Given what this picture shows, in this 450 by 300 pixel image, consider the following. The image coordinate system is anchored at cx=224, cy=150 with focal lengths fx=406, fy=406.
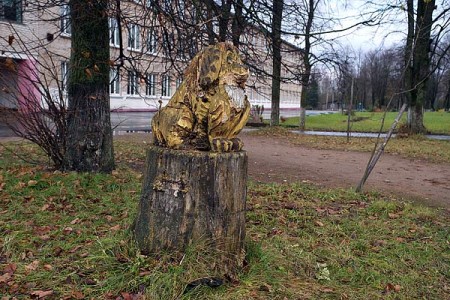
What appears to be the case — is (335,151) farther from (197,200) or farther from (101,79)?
(197,200)

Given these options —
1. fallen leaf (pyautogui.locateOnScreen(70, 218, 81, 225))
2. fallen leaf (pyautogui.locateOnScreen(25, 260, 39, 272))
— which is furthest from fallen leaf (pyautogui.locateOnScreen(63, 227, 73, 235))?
fallen leaf (pyautogui.locateOnScreen(25, 260, 39, 272))

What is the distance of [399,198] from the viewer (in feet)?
22.8

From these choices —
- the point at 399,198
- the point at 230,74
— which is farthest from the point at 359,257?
the point at 399,198

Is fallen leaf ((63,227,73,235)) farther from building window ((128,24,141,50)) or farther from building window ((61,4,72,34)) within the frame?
building window ((61,4,72,34))

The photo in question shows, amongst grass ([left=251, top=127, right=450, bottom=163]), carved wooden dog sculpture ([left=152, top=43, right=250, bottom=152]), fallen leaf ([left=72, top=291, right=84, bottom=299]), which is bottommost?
fallen leaf ([left=72, top=291, right=84, bottom=299])

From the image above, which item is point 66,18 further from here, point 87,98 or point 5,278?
point 5,278

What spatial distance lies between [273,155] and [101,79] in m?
6.88

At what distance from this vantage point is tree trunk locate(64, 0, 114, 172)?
6.68 meters

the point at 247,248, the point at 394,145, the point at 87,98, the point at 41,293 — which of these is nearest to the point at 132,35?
the point at 87,98

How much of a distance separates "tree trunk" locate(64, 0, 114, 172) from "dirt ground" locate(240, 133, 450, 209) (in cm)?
326

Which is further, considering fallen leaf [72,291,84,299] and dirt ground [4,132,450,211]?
dirt ground [4,132,450,211]

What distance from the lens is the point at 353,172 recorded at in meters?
9.79

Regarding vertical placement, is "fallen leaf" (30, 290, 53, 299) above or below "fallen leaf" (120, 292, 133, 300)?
below

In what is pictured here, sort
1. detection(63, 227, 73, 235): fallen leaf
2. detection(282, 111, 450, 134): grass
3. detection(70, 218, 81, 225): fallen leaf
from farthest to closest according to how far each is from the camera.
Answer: detection(282, 111, 450, 134): grass → detection(70, 218, 81, 225): fallen leaf → detection(63, 227, 73, 235): fallen leaf
